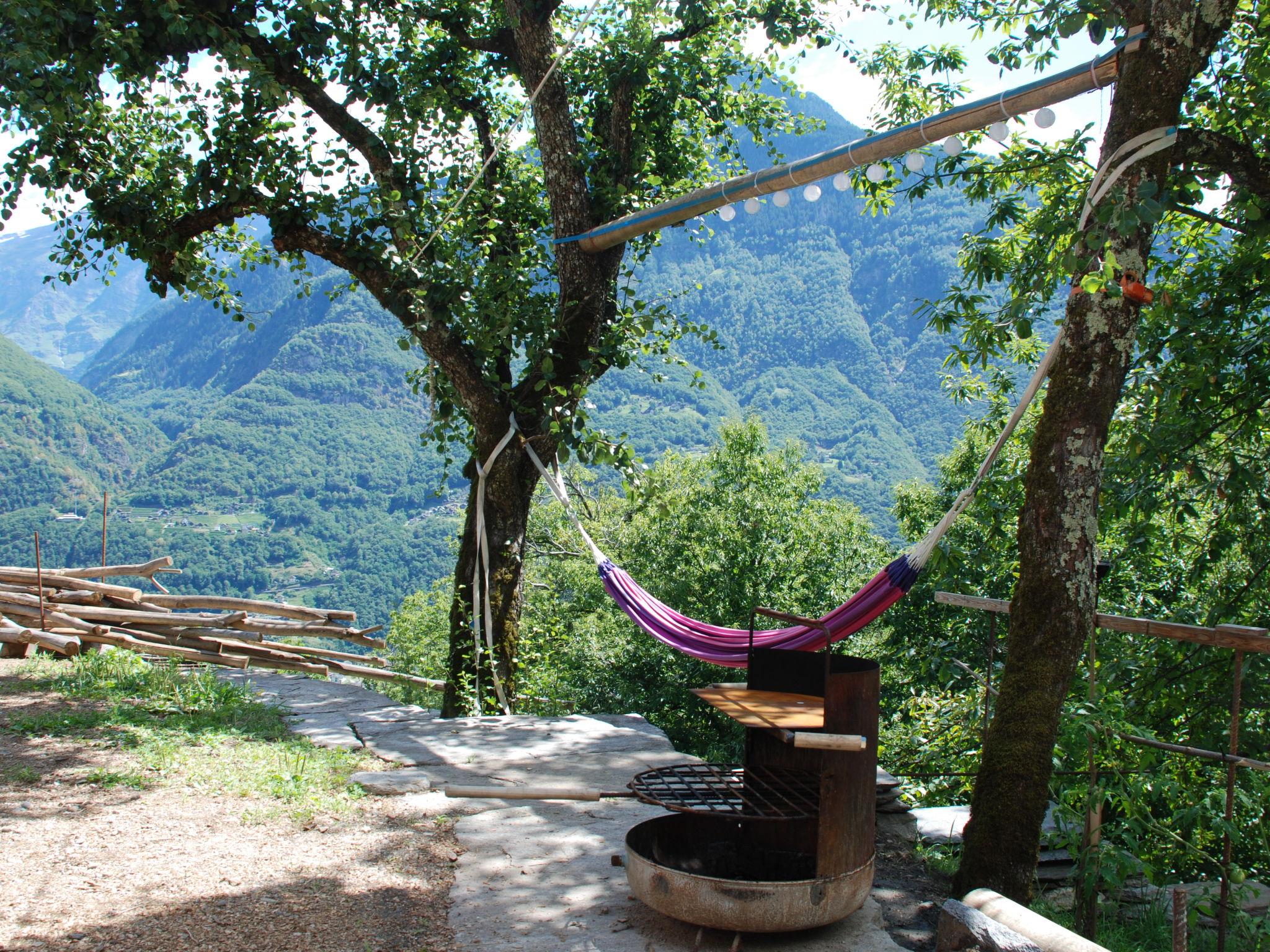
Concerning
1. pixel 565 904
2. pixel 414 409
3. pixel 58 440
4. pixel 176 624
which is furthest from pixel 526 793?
pixel 58 440

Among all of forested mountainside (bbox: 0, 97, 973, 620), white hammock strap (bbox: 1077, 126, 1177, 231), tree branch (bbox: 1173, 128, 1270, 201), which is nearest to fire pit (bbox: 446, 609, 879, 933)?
white hammock strap (bbox: 1077, 126, 1177, 231)

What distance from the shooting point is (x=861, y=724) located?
2.19 meters

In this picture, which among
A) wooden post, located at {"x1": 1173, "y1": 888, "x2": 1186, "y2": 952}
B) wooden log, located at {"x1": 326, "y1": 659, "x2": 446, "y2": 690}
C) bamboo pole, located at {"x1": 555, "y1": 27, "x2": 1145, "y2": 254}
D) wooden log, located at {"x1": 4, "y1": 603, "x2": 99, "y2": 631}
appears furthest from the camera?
wooden log, located at {"x1": 326, "y1": 659, "x2": 446, "y2": 690}

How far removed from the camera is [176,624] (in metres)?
5.31

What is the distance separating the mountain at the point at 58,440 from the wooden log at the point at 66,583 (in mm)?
54870

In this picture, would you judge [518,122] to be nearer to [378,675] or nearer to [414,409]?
[378,675]

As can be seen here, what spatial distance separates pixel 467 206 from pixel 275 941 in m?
3.58

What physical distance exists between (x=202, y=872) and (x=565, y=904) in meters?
0.86

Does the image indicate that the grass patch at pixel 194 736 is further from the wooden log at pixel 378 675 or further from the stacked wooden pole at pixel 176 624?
the wooden log at pixel 378 675

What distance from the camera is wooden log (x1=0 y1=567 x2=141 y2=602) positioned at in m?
5.51

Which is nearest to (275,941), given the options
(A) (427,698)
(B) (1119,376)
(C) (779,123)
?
(B) (1119,376)

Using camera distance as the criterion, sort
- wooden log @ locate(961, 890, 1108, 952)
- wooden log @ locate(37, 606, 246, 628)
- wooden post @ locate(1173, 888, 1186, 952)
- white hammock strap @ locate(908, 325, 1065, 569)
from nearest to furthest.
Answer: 1. wooden post @ locate(1173, 888, 1186, 952)
2. wooden log @ locate(961, 890, 1108, 952)
3. white hammock strap @ locate(908, 325, 1065, 569)
4. wooden log @ locate(37, 606, 246, 628)

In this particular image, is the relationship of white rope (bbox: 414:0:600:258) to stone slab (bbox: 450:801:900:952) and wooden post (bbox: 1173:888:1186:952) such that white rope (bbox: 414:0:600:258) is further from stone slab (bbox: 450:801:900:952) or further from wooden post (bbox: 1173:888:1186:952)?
wooden post (bbox: 1173:888:1186:952)

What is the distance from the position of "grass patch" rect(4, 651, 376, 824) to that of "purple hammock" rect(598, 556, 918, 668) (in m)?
1.19
